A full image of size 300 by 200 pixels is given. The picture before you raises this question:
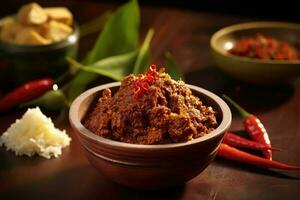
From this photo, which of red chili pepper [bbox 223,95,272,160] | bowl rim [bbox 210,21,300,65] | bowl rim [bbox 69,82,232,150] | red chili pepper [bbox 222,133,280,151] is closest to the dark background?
bowl rim [bbox 210,21,300,65]

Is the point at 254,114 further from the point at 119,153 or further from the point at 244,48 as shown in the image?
the point at 119,153

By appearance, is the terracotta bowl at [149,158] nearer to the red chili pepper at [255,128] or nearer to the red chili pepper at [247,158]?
the red chili pepper at [247,158]

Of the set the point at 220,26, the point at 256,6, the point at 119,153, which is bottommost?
the point at 256,6

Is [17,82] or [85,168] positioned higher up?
[85,168]

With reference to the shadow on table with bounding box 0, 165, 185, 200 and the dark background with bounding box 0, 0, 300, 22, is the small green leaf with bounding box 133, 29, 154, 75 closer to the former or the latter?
the shadow on table with bounding box 0, 165, 185, 200

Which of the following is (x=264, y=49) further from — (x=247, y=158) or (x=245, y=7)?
(x=245, y=7)

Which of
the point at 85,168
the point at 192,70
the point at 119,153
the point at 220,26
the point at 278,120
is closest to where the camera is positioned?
the point at 119,153

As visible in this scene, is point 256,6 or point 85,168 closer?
point 85,168

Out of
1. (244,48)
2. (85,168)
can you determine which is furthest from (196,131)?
(244,48)
